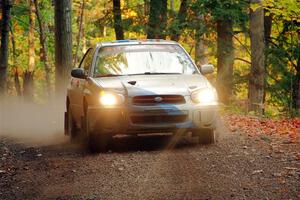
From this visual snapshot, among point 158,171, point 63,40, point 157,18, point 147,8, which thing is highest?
point 147,8

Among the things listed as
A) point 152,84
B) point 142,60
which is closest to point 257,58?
point 142,60

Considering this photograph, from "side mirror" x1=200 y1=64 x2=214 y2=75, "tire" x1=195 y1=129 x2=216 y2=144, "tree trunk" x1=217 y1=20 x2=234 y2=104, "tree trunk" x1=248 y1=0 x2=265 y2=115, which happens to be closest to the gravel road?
"tire" x1=195 y1=129 x2=216 y2=144

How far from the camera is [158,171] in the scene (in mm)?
8016

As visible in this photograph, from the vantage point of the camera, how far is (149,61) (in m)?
11.0

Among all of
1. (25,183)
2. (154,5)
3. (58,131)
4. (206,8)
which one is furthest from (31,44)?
(25,183)

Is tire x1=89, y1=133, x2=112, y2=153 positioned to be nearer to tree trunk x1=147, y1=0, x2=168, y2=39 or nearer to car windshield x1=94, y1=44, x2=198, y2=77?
car windshield x1=94, y1=44, x2=198, y2=77

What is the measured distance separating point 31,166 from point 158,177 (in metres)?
2.43

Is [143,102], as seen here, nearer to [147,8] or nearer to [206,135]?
[206,135]

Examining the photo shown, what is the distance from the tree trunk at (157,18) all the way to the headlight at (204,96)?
47.7 feet

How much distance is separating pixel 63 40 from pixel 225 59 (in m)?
6.82

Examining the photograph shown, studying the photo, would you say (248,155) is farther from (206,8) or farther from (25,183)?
(206,8)

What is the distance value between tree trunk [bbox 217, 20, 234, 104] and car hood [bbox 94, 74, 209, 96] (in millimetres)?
13178

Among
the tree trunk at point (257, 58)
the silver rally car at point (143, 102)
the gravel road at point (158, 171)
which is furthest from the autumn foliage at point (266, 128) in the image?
the tree trunk at point (257, 58)

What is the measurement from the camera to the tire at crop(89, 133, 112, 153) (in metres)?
9.82
